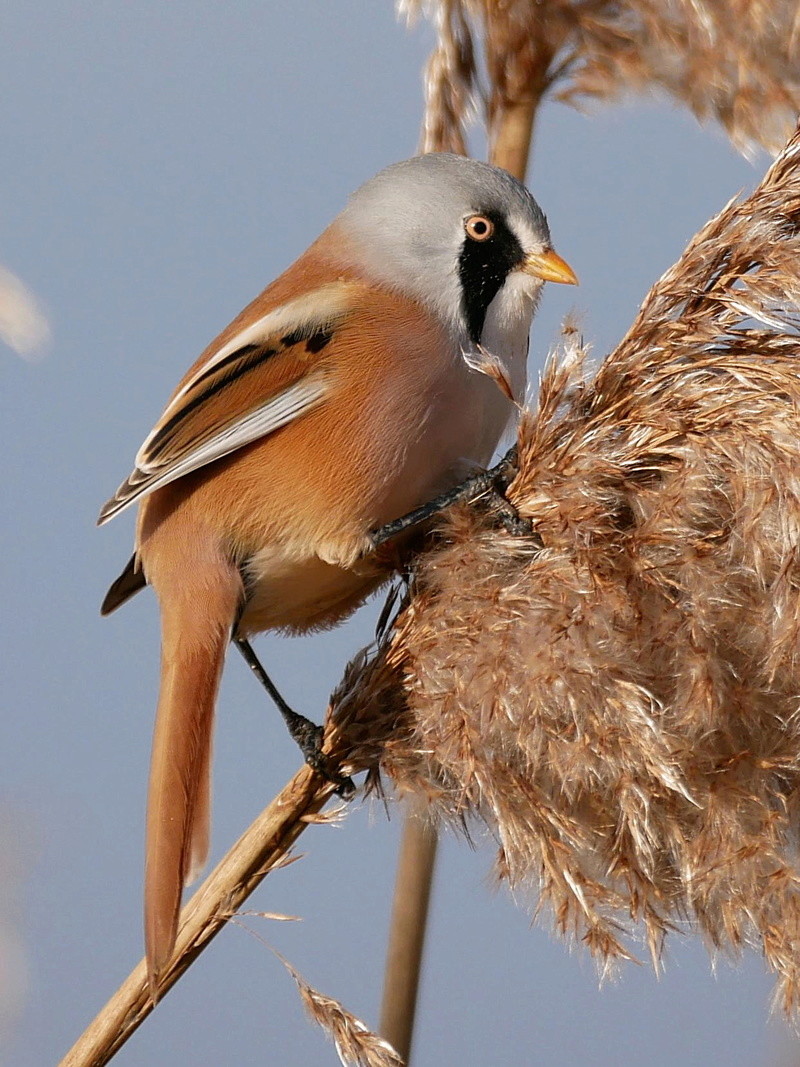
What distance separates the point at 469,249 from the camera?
156 centimetres

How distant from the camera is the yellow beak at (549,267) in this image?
1.52m

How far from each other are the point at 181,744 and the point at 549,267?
0.78m

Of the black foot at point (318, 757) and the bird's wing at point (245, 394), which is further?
the bird's wing at point (245, 394)

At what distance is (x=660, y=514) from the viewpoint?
43.0 inches

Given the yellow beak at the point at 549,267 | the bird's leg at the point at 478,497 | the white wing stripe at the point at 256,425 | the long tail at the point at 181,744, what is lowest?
the long tail at the point at 181,744

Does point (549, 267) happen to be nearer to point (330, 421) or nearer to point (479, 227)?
point (479, 227)

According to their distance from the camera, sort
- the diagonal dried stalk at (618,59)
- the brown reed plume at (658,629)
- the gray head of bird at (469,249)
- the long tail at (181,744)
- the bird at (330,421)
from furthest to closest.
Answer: the diagonal dried stalk at (618,59) → the gray head of bird at (469,249) → the bird at (330,421) → the long tail at (181,744) → the brown reed plume at (658,629)

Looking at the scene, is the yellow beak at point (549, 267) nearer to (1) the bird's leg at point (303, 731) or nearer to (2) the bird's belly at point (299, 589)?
(2) the bird's belly at point (299, 589)

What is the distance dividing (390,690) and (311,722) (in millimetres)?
233

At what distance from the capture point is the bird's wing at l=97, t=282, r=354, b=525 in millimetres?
1475

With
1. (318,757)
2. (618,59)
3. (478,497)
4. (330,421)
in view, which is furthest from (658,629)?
(618,59)

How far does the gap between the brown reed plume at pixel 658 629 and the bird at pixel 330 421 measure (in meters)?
0.28

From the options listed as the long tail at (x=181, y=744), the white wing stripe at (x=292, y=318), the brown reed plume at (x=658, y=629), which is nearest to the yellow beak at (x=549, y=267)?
the white wing stripe at (x=292, y=318)

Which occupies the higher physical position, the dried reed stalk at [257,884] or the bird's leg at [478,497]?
the bird's leg at [478,497]
